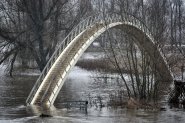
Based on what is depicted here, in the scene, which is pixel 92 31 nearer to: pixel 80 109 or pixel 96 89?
pixel 96 89

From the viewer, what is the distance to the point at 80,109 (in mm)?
29219

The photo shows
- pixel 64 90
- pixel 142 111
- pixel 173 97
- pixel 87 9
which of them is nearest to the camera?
pixel 142 111

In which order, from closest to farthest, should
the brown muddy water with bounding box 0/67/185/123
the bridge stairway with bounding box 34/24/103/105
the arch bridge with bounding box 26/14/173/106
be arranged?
the brown muddy water with bounding box 0/67/185/123 < the bridge stairway with bounding box 34/24/103/105 < the arch bridge with bounding box 26/14/173/106

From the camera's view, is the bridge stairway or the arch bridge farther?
the arch bridge

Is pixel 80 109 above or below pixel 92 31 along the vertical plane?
below

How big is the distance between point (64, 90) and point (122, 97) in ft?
30.6

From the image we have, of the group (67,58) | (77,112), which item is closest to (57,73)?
(67,58)

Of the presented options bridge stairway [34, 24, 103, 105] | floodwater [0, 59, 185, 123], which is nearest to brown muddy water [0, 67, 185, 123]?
floodwater [0, 59, 185, 123]

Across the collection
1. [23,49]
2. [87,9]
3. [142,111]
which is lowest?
[142,111]

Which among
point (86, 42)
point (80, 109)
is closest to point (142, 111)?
point (80, 109)

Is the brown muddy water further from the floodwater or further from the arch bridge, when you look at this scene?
the arch bridge

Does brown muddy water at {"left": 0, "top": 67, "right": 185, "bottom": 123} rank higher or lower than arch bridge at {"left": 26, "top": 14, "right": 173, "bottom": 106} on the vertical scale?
lower

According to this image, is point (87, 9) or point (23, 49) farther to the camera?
point (87, 9)

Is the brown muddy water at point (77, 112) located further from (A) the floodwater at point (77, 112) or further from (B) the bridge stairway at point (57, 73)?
(B) the bridge stairway at point (57, 73)
